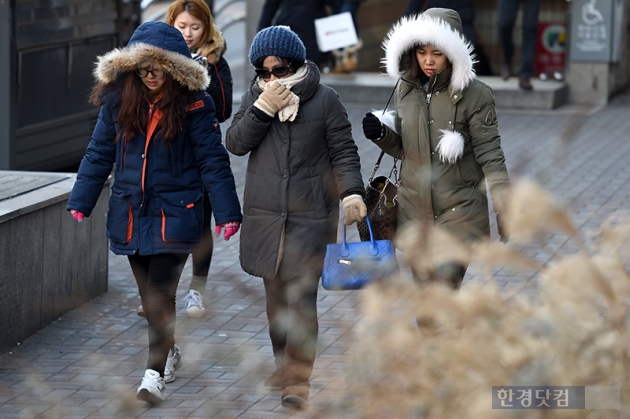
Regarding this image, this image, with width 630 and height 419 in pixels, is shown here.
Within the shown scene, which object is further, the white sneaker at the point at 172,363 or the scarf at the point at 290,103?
the white sneaker at the point at 172,363

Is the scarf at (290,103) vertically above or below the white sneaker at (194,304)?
above

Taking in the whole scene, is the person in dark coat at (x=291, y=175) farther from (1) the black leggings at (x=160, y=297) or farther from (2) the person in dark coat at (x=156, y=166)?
(1) the black leggings at (x=160, y=297)

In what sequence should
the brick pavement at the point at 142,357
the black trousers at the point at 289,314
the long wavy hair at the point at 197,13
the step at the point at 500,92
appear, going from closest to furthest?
the brick pavement at the point at 142,357 < the black trousers at the point at 289,314 < the long wavy hair at the point at 197,13 < the step at the point at 500,92

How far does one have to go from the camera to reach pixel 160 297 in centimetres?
453

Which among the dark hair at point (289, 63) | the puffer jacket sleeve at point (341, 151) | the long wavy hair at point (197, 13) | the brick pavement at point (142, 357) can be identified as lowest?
the brick pavement at point (142, 357)

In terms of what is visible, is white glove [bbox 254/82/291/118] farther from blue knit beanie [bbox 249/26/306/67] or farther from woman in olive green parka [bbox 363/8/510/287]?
woman in olive green parka [bbox 363/8/510/287]

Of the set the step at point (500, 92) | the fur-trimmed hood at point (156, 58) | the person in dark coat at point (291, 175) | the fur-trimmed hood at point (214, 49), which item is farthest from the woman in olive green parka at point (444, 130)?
the step at point (500, 92)

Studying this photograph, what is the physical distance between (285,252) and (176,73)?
89 centimetres

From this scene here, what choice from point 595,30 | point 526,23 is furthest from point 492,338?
point 595,30

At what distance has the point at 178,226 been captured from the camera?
449 cm

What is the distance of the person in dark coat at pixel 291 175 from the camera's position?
4.42 meters

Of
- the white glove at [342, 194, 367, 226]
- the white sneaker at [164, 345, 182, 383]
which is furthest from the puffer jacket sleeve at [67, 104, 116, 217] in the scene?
the white glove at [342, 194, 367, 226]

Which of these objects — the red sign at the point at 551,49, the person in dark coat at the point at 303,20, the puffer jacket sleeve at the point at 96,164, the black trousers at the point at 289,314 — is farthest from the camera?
the red sign at the point at 551,49

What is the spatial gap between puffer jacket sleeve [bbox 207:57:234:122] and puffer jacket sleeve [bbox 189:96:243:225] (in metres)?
1.04
